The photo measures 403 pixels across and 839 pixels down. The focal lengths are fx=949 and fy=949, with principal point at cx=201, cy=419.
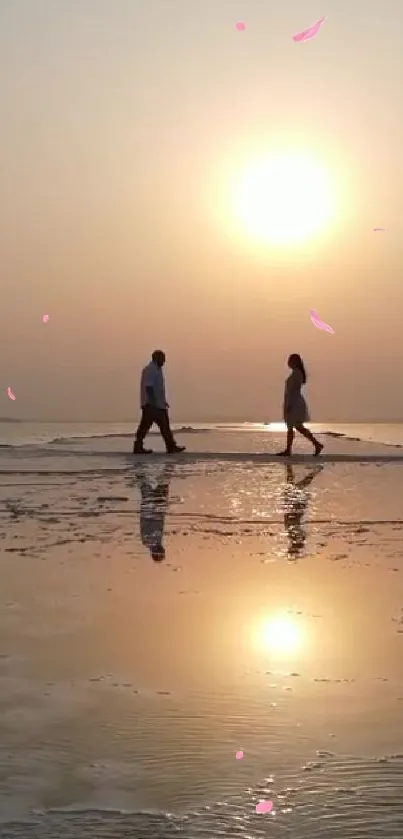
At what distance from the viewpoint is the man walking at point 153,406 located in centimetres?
1973

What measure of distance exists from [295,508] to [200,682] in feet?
21.2

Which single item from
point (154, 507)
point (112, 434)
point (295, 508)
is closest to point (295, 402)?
point (295, 508)

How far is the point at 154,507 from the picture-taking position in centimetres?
1001

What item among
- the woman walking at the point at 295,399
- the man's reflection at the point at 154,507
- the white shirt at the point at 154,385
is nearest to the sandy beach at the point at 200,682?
the man's reflection at the point at 154,507

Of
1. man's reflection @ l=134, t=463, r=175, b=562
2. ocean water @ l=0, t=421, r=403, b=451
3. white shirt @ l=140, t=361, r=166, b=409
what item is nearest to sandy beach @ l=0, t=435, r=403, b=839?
man's reflection @ l=134, t=463, r=175, b=562

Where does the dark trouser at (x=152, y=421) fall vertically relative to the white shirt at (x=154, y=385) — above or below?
below

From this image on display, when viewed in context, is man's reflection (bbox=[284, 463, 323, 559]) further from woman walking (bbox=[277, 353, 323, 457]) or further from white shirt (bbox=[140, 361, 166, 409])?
white shirt (bbox=[140, 361, 166, 409])

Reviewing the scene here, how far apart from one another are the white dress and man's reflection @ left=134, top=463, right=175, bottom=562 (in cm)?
413

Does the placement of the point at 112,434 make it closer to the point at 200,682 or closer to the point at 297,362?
the point at 297,362

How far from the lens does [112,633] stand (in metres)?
4.29

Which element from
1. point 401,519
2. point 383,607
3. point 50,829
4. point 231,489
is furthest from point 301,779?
point 231,489

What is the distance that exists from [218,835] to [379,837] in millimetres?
386

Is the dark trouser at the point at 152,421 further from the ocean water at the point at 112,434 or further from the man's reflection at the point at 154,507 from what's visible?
the man's reflection at the point at 154,507

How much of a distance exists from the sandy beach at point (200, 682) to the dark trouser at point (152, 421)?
1155cm
